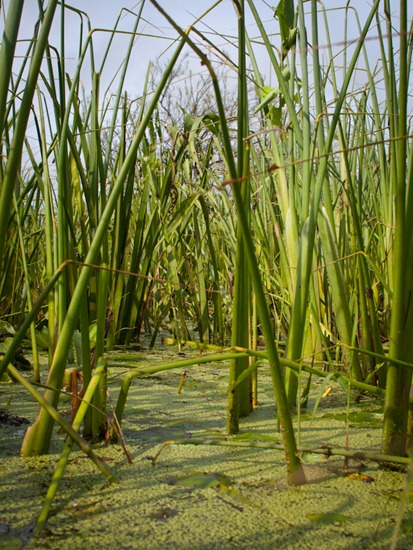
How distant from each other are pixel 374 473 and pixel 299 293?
0.33 m

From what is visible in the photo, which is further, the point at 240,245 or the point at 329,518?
the point at 240,245

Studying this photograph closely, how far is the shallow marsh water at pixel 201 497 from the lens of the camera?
583 millimetres

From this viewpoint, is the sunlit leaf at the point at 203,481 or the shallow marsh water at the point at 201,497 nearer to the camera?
the shallow marsh water at the point at 201,497

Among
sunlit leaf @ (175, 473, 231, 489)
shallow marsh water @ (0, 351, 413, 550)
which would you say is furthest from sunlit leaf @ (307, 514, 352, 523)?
sunlit leaf @ (175, 473, 231, 489)

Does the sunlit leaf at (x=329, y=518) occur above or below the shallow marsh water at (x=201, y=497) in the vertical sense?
below

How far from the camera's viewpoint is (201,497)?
69cm

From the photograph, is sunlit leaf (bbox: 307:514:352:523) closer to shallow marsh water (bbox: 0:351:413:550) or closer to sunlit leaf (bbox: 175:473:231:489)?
shallow marsh water (bbox: 0:351:413:550)

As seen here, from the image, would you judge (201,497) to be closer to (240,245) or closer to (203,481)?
(203,481)

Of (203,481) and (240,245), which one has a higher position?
(240,245)

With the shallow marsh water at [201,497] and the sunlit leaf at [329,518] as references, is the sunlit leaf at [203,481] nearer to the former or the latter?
the shallow marsh water at [201,497]

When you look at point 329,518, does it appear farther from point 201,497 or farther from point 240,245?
point 240,245

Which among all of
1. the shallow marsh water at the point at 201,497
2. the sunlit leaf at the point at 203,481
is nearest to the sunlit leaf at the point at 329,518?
the shallow marsh water at the point at 201,497

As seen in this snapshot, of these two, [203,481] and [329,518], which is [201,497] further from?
[329,518]

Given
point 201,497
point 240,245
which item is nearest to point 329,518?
point 201,497
